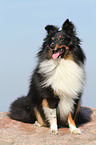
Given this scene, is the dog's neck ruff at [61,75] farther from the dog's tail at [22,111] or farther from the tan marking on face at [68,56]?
the dog's tail at [22,111]

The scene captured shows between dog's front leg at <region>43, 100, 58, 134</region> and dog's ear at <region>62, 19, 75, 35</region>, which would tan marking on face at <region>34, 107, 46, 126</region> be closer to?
dog's front leg at <region>43, 100, 58, 134</region>

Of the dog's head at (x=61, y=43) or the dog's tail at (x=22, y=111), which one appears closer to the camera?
the dog's head at (x=61, y=43)

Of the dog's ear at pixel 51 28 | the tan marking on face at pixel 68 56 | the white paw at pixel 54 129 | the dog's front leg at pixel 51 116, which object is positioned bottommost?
the white paw at pixel 54 129

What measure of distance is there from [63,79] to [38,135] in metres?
1.35

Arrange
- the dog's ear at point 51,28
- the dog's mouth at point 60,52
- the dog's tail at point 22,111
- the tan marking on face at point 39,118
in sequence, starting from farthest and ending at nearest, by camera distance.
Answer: the dog's tail at point 22,111 → the tan marking on face at point 39,118 → the dog's ear at point 51,28 → the dog's mouth at point 60,52

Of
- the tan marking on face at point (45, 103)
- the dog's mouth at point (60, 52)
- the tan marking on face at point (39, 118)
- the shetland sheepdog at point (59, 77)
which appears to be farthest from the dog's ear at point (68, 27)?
the tan marking on face at point (39, 118)

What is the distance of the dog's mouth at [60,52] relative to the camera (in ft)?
16.7

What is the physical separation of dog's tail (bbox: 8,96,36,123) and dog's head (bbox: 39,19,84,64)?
148 centimetres

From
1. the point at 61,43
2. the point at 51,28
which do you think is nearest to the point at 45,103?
the point at 61,43

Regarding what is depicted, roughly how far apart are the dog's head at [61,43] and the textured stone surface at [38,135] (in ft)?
5.56

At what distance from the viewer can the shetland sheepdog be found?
518 centimetres

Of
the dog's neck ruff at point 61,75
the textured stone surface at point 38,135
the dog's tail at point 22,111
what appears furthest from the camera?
the dog's tail at point 22,111

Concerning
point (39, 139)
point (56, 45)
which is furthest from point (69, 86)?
point (39, 139)

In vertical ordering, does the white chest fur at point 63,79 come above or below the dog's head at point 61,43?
below
